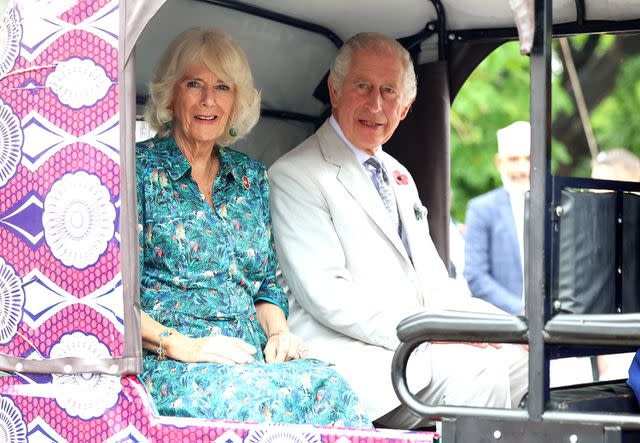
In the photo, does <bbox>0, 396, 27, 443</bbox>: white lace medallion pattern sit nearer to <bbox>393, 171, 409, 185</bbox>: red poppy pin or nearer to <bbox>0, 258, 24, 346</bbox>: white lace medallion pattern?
<bbox>0, 258, 24, 346</bbox>: white lace medallion pattern

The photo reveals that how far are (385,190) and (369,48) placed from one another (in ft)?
1.94

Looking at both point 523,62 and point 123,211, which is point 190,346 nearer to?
point 123,211

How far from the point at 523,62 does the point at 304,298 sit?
8957mm

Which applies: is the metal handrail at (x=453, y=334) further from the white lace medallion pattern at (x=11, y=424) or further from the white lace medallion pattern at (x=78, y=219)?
the white lace medallion pattern at (x=11, y=424)

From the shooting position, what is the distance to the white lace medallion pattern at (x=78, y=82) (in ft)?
11.7

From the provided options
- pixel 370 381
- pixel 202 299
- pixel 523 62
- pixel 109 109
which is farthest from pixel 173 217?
pixel 523 62

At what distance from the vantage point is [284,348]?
→ 421 cm

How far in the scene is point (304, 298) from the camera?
4.48m

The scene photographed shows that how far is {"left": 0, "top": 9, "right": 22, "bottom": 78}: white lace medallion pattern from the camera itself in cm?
371

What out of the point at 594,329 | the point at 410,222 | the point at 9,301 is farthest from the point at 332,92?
the point at 594,329

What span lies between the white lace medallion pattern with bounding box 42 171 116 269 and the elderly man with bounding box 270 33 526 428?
1044 millimetres

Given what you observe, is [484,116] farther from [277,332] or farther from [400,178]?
[277,332]

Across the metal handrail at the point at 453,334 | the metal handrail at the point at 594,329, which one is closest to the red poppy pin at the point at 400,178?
the metal handrail at the point at 453,334

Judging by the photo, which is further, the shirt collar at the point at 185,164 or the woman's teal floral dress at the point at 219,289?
the shirt collar at the point at 185,164
